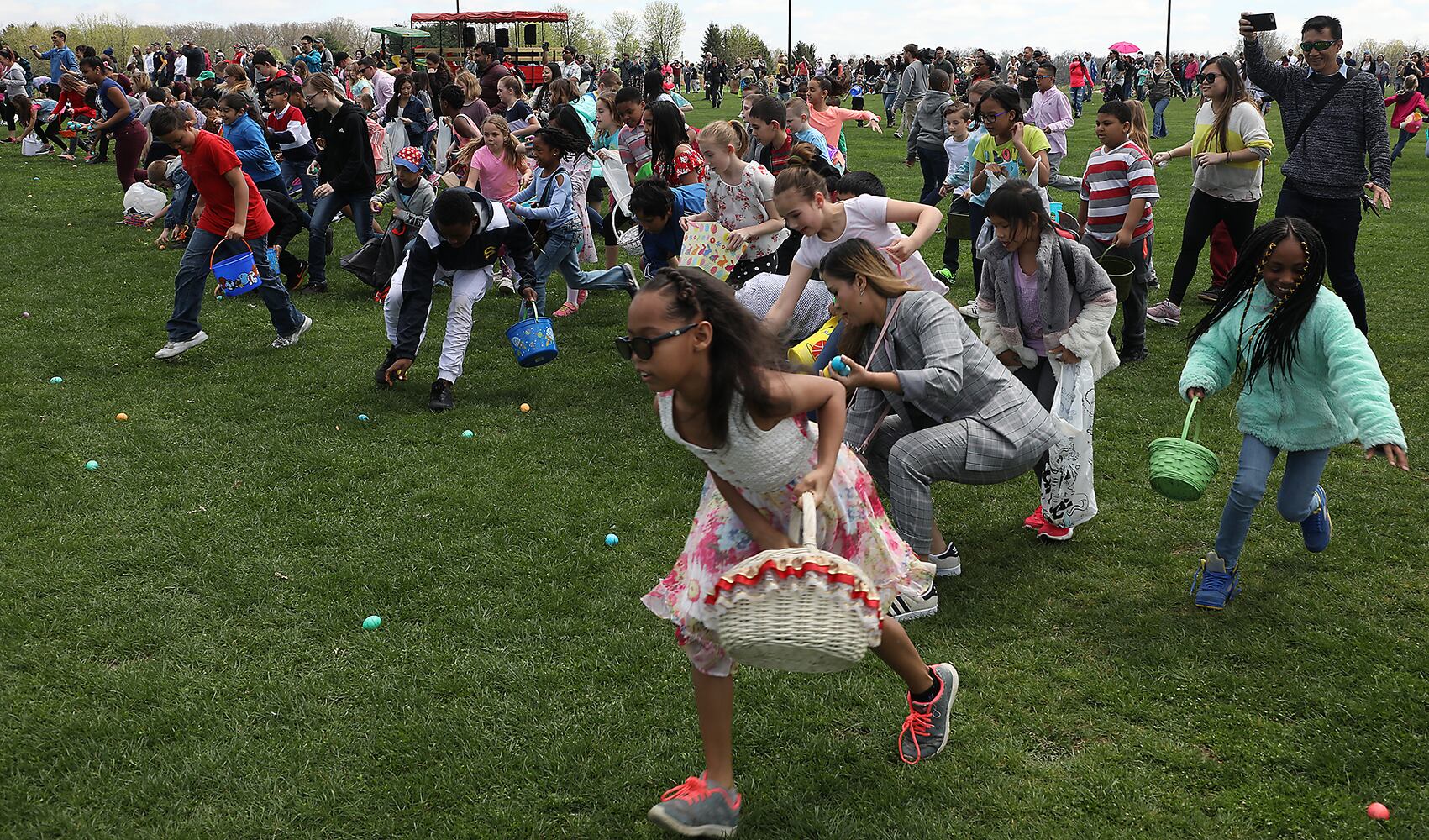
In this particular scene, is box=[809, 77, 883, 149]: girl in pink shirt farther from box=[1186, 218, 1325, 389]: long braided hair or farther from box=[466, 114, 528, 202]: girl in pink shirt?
box=[1186, 218, 1325, 389]: long braided hair

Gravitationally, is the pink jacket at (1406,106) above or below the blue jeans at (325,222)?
above

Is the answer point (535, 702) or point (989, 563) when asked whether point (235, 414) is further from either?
point (989, 563)

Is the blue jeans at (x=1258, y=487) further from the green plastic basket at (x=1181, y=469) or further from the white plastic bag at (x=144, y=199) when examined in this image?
the white plastic bag at (x=144, y=199)

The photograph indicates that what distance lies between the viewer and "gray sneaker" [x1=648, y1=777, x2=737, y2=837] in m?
3.44

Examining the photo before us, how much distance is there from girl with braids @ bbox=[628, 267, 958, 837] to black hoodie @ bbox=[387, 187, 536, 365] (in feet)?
15.5

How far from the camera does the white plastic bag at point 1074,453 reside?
516 centimetres

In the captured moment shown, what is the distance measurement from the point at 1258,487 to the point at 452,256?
17.3ft

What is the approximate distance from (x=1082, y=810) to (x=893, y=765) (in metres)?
0.61

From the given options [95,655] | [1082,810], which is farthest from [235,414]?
[1082,810]

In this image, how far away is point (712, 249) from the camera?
764 centimetres

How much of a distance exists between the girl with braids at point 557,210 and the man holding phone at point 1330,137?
4794mm

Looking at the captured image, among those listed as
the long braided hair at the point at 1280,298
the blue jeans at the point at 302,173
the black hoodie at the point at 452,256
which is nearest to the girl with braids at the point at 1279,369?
the long braided hair at the point at 1280,298

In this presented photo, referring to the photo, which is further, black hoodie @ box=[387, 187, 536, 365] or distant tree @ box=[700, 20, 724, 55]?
distant tree @ box=[700, 20, 724, 55]

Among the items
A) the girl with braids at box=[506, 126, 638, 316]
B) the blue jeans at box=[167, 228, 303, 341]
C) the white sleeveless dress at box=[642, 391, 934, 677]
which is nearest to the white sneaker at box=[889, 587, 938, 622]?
the white sleeveless dress at box=[642, 391, 934, 677]
